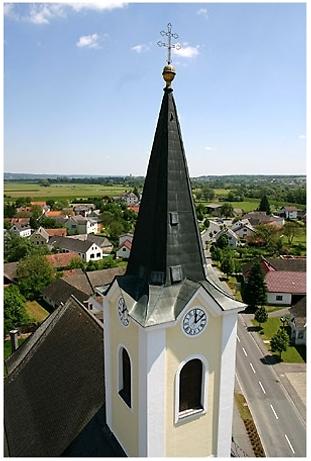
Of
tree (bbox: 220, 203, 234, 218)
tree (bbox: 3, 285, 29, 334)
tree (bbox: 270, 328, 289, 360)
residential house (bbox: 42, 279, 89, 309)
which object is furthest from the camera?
tree (bbox: 220, 203, 234, 218)

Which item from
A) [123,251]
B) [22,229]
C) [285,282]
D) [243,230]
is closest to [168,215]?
[285,282]

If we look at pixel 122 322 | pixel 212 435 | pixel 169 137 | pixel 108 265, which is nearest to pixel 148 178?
pixel 169 137

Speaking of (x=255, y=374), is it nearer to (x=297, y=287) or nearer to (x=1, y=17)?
(x=297, y=287)

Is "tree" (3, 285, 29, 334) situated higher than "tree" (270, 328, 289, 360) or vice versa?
"tree" (3, 285, 29, 334)

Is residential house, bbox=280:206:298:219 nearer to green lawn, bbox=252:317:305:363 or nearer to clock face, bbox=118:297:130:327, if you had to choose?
green lawn, bbox=252:317:305:363

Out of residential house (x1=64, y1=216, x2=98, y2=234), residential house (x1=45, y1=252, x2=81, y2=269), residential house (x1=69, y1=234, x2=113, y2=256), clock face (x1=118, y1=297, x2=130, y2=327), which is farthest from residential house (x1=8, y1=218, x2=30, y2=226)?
clock face (x1=118, y1=297, x2=130, y2=327)

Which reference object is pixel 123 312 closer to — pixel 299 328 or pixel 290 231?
pixel 299 328

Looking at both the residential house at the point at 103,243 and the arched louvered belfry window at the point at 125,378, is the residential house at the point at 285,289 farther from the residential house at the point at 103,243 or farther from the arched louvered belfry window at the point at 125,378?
the arched louvered belfry window at the point at 125,378
